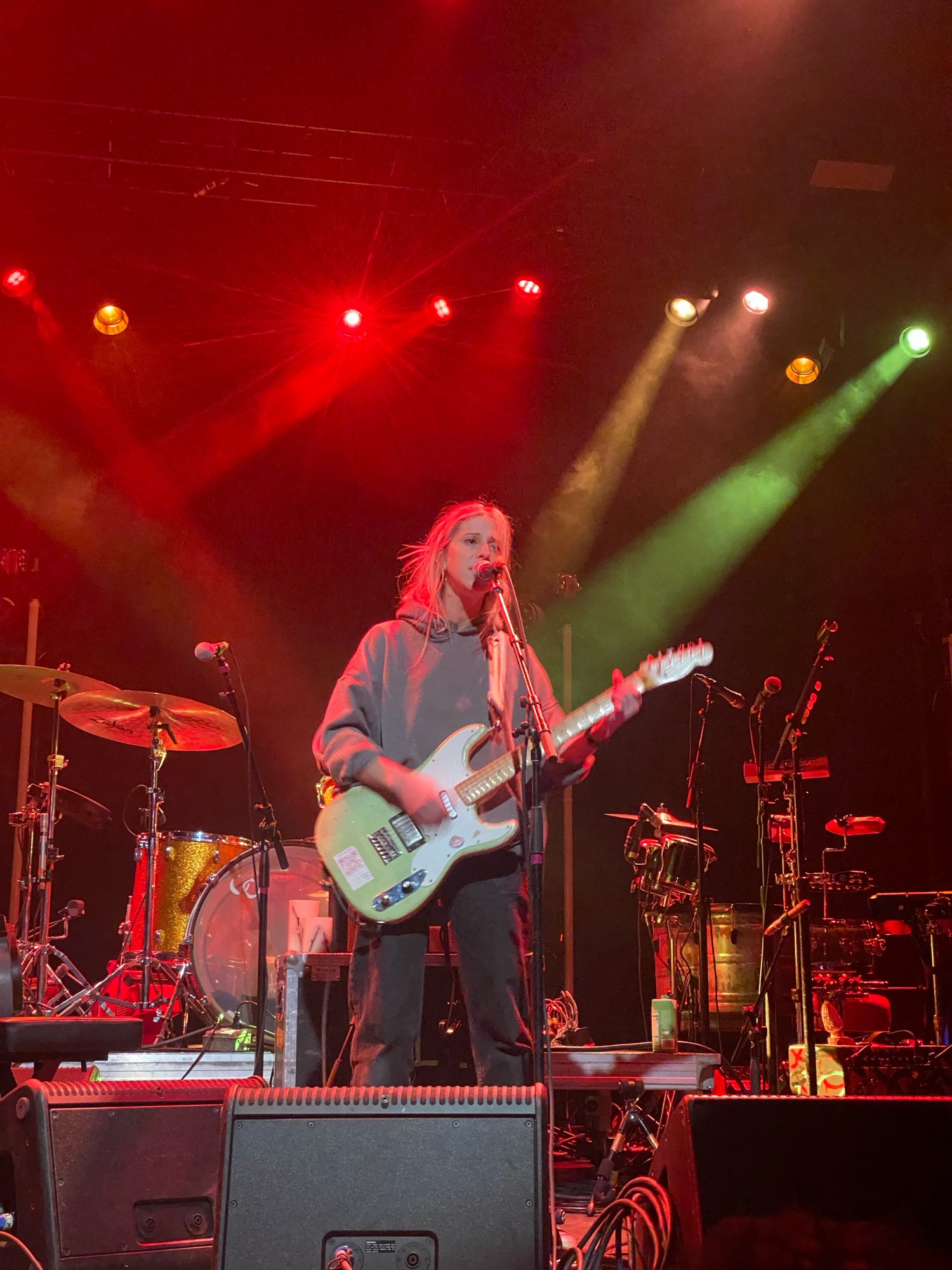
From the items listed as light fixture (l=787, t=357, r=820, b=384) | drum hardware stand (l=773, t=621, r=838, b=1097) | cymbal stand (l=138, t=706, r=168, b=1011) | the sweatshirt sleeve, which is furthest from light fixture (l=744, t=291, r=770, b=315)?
the sweatshirt sleeve

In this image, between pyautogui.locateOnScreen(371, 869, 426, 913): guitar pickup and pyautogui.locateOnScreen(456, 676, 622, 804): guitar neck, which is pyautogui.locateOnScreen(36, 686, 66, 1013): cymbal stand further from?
pyautogui.locateOnScreen(456, 676, 622, 804): guitar neck

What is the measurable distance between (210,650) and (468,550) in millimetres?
1037

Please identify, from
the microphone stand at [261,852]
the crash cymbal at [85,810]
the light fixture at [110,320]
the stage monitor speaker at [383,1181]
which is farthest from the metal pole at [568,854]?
the stage monitor speaker at [383,1181]

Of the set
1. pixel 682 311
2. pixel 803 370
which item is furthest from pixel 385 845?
pixel 803 370

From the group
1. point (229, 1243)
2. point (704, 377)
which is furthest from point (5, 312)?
point (229, 1243)

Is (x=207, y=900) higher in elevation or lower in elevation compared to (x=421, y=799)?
lower

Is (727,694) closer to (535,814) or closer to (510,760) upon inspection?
(510,760)

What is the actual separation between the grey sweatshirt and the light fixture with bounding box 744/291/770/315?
4996 mm

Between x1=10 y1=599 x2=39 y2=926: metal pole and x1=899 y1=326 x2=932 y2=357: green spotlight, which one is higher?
x1=899 y1=326 x2=932 y2=357: green spotlight

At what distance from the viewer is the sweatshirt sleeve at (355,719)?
3.32m

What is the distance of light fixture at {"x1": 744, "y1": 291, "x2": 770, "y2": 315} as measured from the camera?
766 cm

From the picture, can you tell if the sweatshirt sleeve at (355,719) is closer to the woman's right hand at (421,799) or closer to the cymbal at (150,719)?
the woman's right hand at (421,799)

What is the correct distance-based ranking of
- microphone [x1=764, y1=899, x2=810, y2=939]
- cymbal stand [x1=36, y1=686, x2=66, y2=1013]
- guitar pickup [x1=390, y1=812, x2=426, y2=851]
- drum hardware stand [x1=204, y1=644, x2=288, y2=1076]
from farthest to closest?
cymbal stand [x1=36, y1=686, x2=66, y2=1013] < microphone [x1=764, y1=899, x2=810, y2=939] < drum hardware stand [x1=204, y1=644, x2=288, y2=1076] < guitar pickup [x1=390, y1=812, x2=426, y2=851]

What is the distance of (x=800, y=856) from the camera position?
603cm
